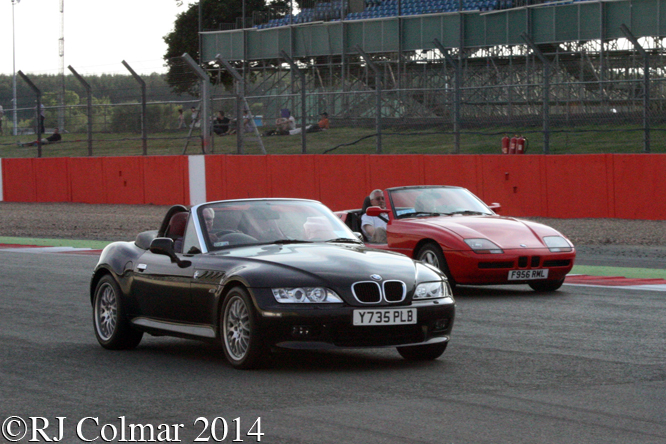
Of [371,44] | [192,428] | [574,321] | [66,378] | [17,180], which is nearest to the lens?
[192,428]

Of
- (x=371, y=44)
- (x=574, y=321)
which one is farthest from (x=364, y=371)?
(x=371, y=44)

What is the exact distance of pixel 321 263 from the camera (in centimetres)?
686

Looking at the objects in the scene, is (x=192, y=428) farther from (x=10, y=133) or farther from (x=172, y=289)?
(x=10, y=133)

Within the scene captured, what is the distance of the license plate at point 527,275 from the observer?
1108 centimetres

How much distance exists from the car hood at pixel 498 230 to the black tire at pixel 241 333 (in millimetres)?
4751

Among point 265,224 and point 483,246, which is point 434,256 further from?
point 265,224

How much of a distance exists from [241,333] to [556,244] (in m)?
5.37

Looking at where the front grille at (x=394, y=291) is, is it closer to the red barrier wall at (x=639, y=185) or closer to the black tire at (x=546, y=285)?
the black tire at (x=546, y=285)

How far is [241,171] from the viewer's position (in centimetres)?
2598

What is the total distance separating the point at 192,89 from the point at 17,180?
7.71 m

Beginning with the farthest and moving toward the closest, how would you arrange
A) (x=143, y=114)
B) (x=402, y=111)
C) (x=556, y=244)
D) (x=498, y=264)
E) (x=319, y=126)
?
(x=143, y=114)
(x=319, y=126)
(x=402, y=111)
(x=556, y=244)
(x=498, y=264)

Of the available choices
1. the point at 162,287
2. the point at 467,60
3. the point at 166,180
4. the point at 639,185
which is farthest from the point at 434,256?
the point at 467,60

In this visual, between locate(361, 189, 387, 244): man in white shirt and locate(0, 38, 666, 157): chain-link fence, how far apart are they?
365 inches

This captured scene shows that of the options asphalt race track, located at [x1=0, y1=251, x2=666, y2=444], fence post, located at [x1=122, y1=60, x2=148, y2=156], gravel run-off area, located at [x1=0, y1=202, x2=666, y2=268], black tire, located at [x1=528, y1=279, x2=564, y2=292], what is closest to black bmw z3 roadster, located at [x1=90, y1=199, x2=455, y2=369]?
asphalt race track, located at [x1=0, y1=251, x2=666, y2=444]
